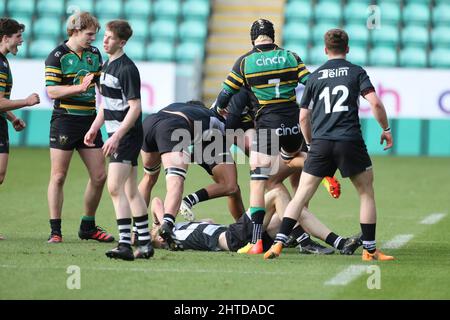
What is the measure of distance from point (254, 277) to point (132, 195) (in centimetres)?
144

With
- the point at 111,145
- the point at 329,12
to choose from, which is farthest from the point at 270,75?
the point at 329,12

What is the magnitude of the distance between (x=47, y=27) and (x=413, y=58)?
27.5ft

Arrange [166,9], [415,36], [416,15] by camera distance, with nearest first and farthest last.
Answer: [415,36]
[416,15]
[166,9]

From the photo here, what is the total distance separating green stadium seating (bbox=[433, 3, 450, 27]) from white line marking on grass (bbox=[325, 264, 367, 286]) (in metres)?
16.5

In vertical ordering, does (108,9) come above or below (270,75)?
above

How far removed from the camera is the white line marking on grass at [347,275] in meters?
7.48

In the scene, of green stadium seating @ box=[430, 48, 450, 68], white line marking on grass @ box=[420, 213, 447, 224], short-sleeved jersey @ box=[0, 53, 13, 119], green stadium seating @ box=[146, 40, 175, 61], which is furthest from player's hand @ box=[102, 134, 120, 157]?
green stadium seating @ box=[430, 48, 450, 68]

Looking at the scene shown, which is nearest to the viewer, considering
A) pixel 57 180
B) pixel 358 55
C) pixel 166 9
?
pixel 57 180

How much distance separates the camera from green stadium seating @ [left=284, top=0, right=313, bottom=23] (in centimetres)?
2419

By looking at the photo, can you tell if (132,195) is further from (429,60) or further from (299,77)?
(429,60)

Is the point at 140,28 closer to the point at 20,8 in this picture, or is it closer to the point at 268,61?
the point at 20,8

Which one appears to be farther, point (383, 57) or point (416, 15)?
point (416, 15)

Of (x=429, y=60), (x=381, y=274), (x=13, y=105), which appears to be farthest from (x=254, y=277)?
(x=429, y=60)

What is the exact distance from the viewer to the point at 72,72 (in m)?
9.84
